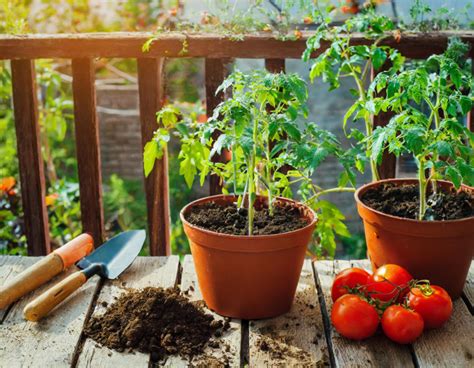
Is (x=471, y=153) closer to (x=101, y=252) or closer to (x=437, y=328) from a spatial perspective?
(x=437, y=328)

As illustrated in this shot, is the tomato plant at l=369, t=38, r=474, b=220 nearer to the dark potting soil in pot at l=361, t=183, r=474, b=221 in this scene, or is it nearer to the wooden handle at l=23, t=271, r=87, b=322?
the dark potting soil in pot at l=361, t=183, r=474, b=221

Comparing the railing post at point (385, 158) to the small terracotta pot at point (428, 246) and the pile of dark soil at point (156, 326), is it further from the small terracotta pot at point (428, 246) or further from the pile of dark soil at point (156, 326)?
the pile of dark soil at point (156, 326)

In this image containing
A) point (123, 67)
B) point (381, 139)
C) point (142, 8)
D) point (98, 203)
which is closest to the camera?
point (381, 139)

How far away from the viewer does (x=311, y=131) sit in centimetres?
177

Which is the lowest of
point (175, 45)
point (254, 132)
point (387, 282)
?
point (387, 282)

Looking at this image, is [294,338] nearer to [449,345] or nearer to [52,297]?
[449,345]

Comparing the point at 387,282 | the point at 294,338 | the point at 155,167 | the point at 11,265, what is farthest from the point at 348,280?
the point at 11,265

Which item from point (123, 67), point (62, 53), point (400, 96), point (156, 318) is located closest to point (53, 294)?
point (156, 318)

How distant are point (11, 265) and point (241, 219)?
2.42ft

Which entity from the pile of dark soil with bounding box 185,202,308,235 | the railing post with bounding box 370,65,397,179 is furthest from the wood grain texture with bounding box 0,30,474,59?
the pile of dark soil with bounding box 185,202,308,235

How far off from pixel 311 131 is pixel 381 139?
216 millimetres

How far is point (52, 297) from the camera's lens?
1.71 metres

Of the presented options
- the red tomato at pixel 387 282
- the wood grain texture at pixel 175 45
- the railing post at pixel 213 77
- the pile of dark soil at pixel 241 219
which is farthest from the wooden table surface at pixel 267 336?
the wood grain texture at pixel 175 45

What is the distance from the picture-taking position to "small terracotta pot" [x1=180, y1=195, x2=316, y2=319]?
5.40 ft
